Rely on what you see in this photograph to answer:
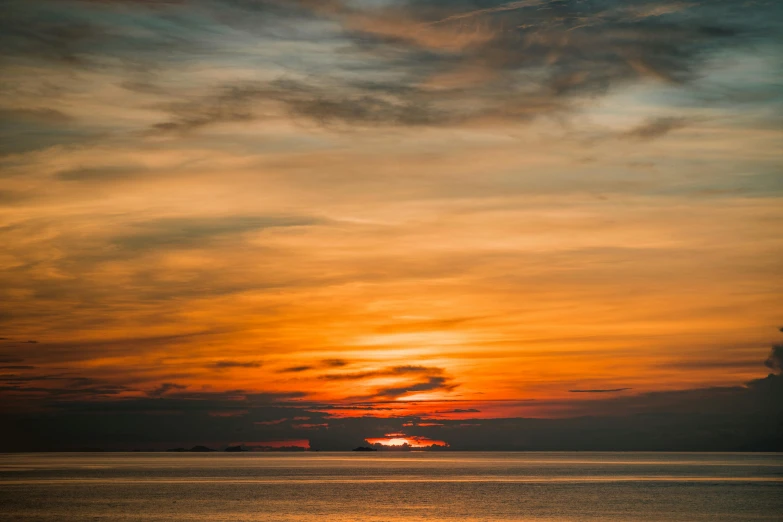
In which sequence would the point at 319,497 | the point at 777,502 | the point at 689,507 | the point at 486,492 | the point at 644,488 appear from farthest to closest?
the point at 644,488 < the point at 486,492 < the point at 319,497 < the point at 777,502 < the point at 689,507

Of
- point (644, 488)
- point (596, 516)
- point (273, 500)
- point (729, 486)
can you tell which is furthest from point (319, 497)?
point (729, 486)

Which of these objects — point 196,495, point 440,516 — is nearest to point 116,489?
point 196,495

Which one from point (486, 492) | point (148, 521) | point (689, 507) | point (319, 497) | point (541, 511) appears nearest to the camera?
point (148, 521)

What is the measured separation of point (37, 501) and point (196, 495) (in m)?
28.7

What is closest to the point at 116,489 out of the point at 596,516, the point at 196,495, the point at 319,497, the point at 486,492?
the point at 196,495

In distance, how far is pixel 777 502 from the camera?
14600 centimetres

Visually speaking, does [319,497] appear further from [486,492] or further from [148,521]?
[148,521]

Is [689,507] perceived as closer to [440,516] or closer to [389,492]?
[440,516]

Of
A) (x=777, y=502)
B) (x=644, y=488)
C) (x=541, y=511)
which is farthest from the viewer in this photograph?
(x=644, y=488)

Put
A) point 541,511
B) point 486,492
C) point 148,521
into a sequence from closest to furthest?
1. point 148,521
2. point 541,511
3. point 486,492

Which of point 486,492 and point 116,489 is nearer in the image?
point 486,492

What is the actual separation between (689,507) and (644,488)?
2134 inches

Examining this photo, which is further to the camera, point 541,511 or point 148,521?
point 541,511

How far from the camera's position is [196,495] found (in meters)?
164
